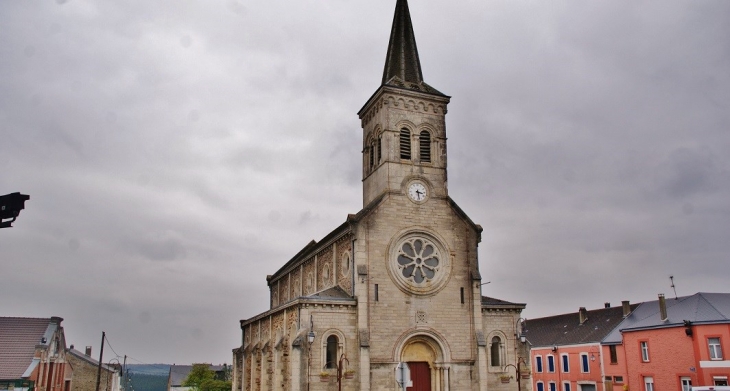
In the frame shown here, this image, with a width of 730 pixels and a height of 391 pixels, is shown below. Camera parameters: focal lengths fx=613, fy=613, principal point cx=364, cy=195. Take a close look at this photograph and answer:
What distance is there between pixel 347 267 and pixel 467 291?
6.36 meters

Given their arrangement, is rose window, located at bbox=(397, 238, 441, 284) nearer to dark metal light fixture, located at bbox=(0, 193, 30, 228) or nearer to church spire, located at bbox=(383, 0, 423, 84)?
church spire, located at bbox=(383, 0, 423, 84)

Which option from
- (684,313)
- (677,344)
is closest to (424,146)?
(684,313)

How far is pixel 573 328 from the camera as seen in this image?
55.2 meters

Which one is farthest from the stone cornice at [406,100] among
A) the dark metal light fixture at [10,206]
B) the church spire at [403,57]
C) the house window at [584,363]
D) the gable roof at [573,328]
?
the house window at [584,363]

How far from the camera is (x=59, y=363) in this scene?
4150 cm

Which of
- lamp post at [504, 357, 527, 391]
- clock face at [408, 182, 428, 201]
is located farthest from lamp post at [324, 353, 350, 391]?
clock face at [408, 182, 428, 201]

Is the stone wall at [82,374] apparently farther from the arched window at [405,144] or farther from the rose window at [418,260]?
the arched window at [405,144]

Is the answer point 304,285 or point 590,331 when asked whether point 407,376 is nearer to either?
point 304,285

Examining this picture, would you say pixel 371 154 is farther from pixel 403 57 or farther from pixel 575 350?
pixel 575 350

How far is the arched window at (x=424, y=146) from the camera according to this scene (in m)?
33.6

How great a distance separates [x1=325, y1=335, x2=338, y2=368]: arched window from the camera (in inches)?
1126

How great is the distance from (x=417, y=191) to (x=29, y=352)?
2409cm

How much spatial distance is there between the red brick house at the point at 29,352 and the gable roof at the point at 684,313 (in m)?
38.1

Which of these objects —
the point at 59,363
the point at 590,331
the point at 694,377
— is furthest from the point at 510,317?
the point at 59,363
